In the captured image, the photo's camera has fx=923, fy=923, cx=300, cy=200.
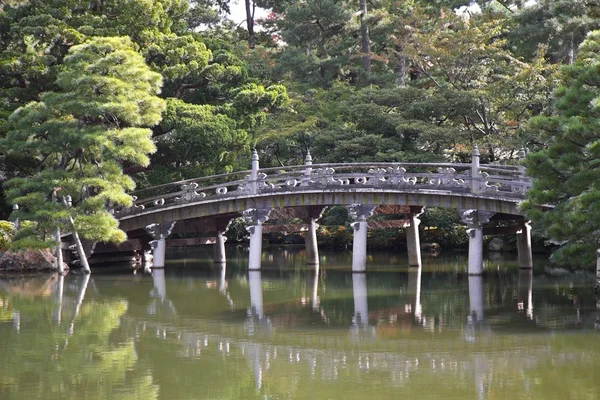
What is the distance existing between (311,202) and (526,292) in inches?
290

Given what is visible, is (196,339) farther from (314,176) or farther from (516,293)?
(314,176)

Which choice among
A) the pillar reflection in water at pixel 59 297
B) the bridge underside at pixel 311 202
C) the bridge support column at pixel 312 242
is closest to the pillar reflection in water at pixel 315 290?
the bridge support column at pixel 312 242

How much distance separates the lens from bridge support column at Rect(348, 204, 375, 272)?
26.5 meters

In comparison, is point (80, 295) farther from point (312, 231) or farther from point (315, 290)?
point (312, 231)

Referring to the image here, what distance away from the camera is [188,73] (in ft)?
102

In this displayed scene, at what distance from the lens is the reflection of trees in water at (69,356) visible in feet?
38.8

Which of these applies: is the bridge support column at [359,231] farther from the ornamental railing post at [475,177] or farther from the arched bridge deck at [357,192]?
the ornamental railing post at [475,177]

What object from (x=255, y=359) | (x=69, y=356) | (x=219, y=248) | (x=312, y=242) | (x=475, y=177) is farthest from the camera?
(x=219, y=248)

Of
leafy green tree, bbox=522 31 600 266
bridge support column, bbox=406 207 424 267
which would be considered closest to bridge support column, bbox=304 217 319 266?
bridge support column, bbox=406 207 424 267

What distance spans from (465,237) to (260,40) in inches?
705

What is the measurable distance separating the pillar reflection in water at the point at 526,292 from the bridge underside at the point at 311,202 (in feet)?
6.31

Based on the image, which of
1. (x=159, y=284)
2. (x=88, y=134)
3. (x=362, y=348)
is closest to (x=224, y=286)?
(x=159, y=284)

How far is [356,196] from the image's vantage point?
26.4 metres

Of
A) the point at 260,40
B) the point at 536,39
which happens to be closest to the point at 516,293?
the point at 536,39
